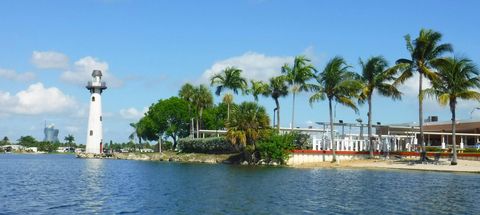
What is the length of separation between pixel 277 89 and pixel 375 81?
1478cm

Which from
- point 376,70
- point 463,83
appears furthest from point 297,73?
point 463,83

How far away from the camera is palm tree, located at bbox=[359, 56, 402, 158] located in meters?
71.8

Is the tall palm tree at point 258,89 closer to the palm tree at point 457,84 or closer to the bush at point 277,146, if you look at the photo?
the bush at point 277,146

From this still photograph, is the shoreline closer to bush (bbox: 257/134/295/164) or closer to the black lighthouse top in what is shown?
bush (bbox: 257/134/295/164)

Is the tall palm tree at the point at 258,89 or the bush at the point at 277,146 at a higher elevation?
the tall palm tree at the point at 258,89

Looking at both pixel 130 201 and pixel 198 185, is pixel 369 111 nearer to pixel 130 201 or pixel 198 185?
pixel 198 185

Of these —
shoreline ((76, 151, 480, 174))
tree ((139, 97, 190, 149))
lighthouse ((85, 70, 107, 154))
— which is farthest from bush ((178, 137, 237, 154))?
lighthouse ((85, 70, 107, 154))

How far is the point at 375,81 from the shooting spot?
72125 mm

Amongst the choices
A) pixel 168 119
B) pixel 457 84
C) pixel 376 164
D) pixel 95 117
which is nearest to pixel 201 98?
pixel 168 119

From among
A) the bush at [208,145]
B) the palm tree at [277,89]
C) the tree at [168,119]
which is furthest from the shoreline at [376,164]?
the tree at [168,119]

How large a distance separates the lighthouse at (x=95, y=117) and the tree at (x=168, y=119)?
9899 mm

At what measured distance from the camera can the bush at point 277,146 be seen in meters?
70.9

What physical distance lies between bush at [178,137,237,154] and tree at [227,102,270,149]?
10841mm

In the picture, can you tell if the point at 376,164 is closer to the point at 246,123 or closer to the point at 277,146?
the point at 277,146
